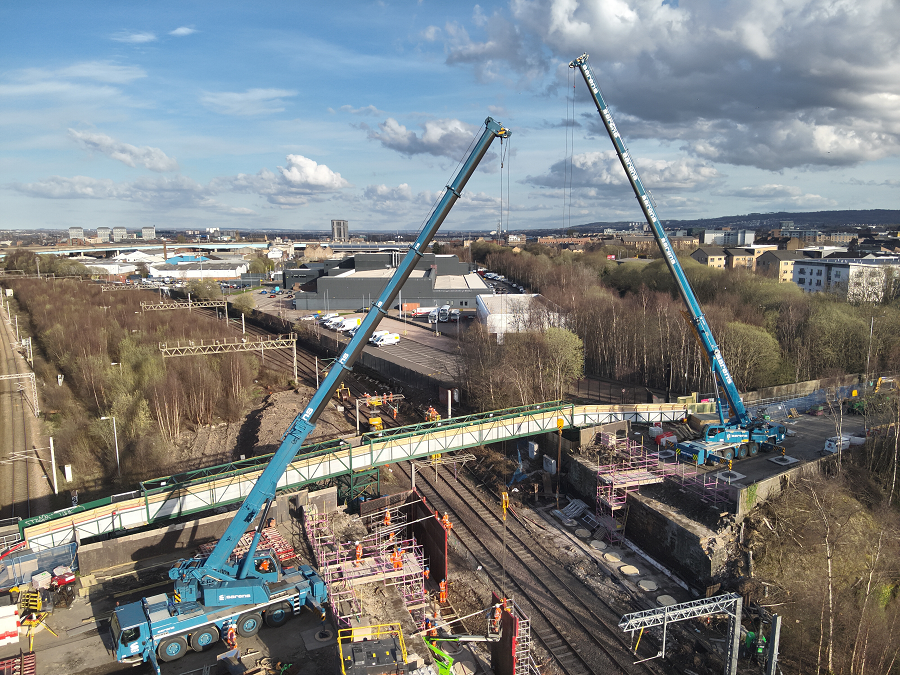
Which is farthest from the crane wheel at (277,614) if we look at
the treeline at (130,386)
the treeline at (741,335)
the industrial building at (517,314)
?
the industrial building at (517,314)

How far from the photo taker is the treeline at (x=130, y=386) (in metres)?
28.2

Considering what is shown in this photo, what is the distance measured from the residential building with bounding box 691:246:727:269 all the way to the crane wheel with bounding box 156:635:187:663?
84451mm

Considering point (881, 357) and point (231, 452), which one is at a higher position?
point (881, 357)

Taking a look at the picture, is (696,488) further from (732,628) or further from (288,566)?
(288,566)

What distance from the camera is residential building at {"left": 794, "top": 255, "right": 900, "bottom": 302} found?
43906 millimetres

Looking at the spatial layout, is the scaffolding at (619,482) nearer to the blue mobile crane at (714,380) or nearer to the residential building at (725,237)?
the blue mobile crane at (714,380)

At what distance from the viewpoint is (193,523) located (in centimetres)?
1897

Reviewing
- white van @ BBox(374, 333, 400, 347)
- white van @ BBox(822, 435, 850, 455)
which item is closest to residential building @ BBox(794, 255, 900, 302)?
white van @ BBox(822, 435, 850, 455)

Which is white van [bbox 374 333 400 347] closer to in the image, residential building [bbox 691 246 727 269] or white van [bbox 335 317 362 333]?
white van [bbox 335 317 362 333]

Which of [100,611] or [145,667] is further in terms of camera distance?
[100,611]

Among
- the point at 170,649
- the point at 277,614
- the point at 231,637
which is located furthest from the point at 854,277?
the point at 170,649

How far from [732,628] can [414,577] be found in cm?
939

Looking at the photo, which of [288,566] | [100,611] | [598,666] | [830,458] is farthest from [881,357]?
[100,611]

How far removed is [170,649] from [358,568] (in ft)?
17.4
